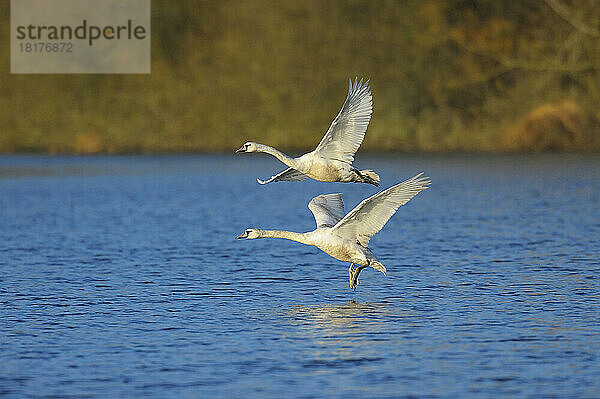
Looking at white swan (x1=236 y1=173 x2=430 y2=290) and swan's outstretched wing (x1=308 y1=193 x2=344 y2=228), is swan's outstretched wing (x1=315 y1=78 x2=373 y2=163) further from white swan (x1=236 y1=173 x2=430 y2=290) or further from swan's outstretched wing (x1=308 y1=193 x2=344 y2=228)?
swan's outstretched wing (x1=308 y1=193 x2=344 y2=228)

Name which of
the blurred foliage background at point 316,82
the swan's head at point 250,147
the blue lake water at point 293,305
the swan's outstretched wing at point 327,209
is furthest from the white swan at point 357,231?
the blurred foliage background at point 316,82

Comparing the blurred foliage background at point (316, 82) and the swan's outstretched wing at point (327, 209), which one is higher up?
the blurred foliage background at point (316, 82)

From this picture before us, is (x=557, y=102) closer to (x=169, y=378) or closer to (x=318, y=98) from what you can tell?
(x=318, y=98)

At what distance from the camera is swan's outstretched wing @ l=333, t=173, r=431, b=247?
17.4m

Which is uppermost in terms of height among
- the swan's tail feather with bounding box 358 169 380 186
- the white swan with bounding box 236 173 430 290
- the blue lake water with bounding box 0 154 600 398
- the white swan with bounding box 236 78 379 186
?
the white swan with bounding box 236 78 379 186

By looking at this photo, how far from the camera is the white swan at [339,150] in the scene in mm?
17781

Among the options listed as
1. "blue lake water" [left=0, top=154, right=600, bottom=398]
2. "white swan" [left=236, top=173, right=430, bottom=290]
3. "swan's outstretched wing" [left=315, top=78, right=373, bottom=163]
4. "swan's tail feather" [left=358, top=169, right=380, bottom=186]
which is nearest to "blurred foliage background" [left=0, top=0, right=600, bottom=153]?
"blue lake water" [left=0, top=154, right=600, bottom=398]

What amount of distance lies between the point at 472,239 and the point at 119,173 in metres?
32.3

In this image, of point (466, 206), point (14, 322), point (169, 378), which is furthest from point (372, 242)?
point (169, 378)

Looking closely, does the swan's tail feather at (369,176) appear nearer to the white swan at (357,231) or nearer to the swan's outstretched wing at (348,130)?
the white swan at (357,231)

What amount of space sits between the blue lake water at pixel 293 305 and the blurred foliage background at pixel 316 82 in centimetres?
2894

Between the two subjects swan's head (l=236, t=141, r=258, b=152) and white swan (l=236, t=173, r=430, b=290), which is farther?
swan's head (l=236, t=141, r=258, b=152)

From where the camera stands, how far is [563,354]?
1456cm

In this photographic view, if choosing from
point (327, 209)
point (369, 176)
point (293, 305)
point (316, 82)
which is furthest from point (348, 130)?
point (316, 82)
